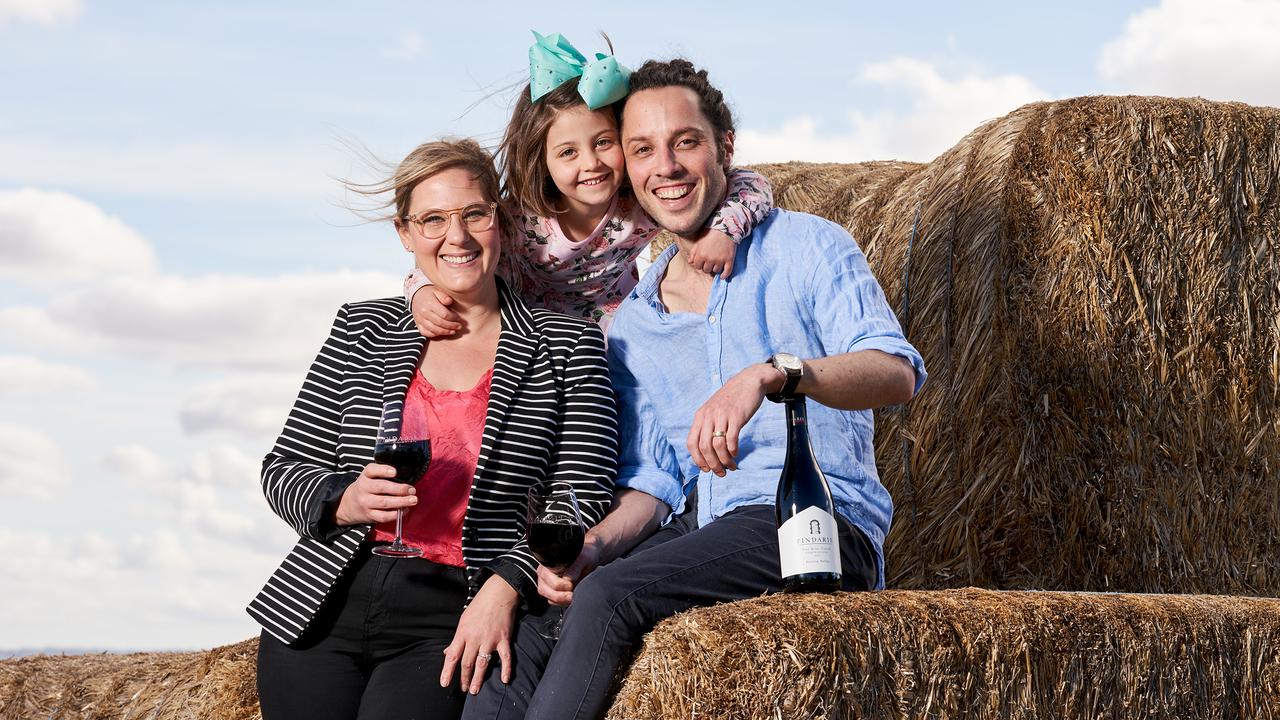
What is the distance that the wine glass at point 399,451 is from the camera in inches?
93.9

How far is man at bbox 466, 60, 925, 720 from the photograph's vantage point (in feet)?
6.98

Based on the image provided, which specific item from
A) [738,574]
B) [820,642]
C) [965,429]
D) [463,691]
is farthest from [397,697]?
[965,429]

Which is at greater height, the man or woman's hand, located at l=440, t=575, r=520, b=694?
the man

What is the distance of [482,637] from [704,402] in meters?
0.65

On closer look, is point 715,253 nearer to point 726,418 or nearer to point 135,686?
point 726,418

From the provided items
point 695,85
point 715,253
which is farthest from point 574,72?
point 715,253

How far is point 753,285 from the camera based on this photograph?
8.43 ft

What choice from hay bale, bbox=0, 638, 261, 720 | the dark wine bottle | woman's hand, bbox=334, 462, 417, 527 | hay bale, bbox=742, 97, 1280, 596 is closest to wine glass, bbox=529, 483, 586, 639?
woman's hand, bbox=334, 462, 417, 527

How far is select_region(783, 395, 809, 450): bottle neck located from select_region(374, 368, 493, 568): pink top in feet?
2.13

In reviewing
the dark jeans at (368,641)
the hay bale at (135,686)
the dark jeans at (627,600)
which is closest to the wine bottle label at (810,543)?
the dark jeans at (627,600)

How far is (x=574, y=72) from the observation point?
3.00m

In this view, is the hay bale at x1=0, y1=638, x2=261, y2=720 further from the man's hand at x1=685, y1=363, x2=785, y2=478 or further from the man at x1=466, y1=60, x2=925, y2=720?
the man's hand at x1=685, y1=363, x2=785, y2=478

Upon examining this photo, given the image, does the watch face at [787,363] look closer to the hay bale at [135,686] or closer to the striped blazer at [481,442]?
the striped blazer at [481,442]

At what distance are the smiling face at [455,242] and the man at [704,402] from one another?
324mm
